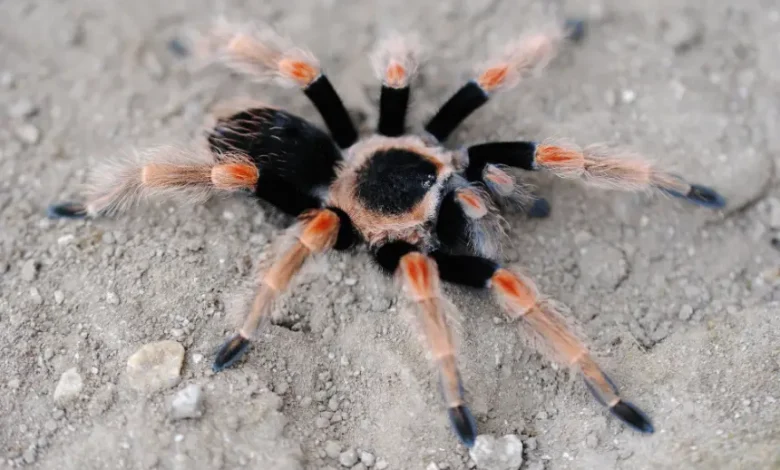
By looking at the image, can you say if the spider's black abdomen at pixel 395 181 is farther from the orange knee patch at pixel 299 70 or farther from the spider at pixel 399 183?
the orange knee patch at pixel 299 70

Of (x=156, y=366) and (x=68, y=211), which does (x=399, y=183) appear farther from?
(x=68, y=211)

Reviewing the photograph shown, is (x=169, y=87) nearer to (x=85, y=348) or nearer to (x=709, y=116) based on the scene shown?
(x=85, y=348)

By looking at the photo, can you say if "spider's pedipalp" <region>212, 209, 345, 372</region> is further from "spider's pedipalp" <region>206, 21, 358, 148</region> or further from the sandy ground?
"spider's pedipalp" <region>206, 21, 358, 148</region>

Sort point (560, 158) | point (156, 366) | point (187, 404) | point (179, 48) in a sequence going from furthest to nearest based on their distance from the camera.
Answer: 1. point (179, 48)
2. point (560, 158)
3. point (156, 366)
4. point (187, 404)

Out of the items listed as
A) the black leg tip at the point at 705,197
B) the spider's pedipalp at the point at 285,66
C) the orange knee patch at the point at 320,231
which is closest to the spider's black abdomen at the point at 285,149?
the spider's pedipalp at the point at 285,66

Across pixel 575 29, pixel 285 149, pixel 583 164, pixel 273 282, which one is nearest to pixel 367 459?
pixel 273 282

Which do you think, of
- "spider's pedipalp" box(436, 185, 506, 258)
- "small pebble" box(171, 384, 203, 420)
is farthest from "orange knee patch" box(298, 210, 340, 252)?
"small pebble" box(171, 384, 203, 420)
